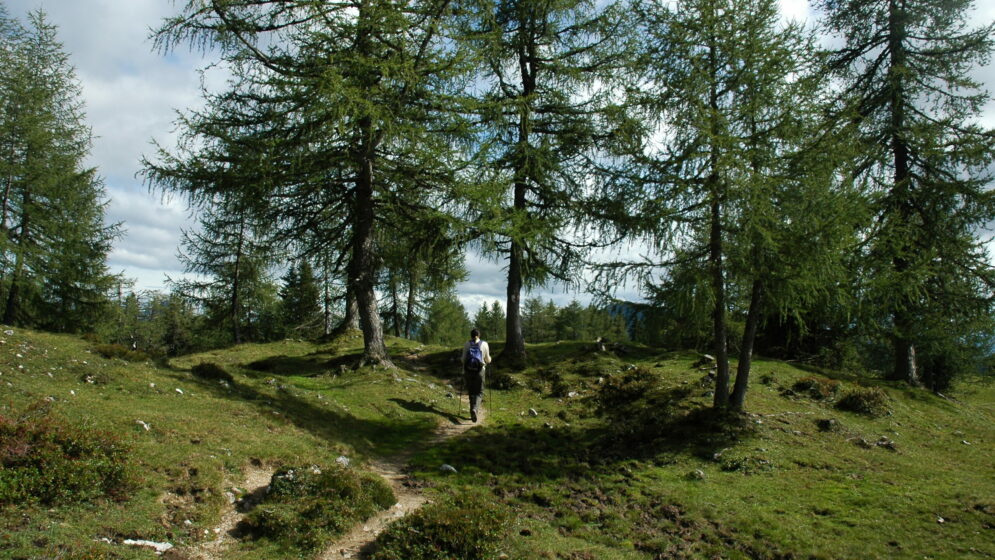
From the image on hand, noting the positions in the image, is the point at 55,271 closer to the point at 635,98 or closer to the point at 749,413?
the point at 635,98

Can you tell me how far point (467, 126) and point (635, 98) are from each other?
4.53m

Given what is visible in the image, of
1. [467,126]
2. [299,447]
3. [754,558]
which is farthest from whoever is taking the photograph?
[467,126]

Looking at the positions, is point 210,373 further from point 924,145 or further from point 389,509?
point 924,145

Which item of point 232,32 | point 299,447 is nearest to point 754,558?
point 299,447

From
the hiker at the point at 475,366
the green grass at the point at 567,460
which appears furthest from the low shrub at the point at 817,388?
the hiker at the point at 475,366

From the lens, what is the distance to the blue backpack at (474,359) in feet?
38.6

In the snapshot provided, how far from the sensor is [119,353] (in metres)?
10.9

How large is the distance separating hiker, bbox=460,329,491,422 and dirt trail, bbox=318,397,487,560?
82 centimetres

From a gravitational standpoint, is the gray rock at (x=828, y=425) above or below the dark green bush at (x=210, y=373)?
below

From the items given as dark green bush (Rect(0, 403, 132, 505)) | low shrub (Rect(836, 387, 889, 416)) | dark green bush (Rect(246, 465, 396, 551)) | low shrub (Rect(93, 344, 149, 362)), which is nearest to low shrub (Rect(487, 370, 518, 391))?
dark green bush (Rect(246, 465, 396, 551))

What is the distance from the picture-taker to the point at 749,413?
10.9m

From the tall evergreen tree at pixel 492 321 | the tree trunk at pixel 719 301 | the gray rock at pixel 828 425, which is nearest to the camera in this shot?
the tree trunk at pixel 719 301

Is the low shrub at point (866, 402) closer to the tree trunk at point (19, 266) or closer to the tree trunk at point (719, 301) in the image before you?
the tree trunk at point (719, 301)

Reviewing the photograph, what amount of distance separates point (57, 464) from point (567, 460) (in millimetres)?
7464
